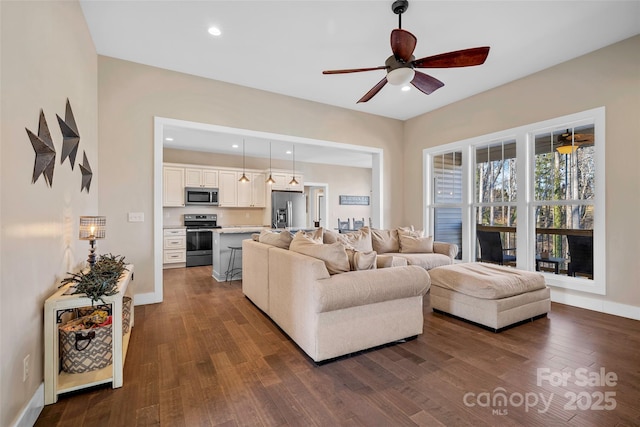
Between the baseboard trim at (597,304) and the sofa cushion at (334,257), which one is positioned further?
the baseboard trim at (597,304)

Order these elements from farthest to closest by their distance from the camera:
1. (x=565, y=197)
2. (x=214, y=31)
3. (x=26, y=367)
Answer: (x=565, y=197) → (x=214, y=31) → (x=26, y=367)

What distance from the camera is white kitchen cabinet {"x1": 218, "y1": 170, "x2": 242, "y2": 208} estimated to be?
24.0 ft

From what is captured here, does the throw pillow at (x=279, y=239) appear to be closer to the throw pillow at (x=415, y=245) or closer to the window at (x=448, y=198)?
the throw pillow at (x=415, y=245)

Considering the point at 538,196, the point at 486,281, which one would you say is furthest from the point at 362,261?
the point at 538,196

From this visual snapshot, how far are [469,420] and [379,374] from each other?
0.61m

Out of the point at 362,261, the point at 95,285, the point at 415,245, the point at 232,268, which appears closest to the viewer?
the point at 95,285

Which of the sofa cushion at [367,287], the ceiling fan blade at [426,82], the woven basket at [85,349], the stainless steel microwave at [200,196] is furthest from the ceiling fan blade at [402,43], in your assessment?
the stainless steel microwave at [200,196]

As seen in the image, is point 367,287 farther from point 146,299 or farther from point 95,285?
point 146,299

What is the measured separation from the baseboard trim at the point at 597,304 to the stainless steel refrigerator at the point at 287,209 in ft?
18.6

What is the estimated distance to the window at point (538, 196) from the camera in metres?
3.59

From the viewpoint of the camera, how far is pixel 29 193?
1621mm

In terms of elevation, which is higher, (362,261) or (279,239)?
(279,239)

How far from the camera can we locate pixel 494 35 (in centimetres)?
316

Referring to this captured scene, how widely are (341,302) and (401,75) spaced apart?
6.78ft
